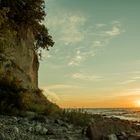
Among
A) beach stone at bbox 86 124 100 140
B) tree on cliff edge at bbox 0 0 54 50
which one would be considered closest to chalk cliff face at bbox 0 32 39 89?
tree on cliff edge at bbox 0 0 54 50

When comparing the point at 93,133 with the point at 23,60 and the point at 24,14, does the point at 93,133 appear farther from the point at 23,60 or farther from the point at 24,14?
the point at 23,60

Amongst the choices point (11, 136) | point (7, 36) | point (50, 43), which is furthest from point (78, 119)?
point (50, 43)

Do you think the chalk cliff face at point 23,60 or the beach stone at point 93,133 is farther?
the chalk cliff face at point 23,60

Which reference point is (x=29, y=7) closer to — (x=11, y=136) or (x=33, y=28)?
(x=33, y=28)

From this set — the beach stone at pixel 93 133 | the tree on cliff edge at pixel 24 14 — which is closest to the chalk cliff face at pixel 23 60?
the tree on cliff edge at pixel 24 14

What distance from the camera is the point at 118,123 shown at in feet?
42.0

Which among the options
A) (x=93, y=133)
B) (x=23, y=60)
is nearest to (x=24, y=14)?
(x=23, y=60)

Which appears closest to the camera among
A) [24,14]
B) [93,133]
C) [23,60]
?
[93,133]

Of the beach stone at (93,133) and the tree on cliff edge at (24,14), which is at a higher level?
the tree on cliff edge at (24,14)

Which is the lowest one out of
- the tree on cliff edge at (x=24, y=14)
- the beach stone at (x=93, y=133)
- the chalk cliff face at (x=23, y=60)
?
the beach stone at (x=93, y=133)

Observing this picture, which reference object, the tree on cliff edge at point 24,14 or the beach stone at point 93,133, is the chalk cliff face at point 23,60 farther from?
the beach stone at point 93,133

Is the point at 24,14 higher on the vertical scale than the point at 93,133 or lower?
higher

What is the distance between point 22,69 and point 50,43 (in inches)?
154

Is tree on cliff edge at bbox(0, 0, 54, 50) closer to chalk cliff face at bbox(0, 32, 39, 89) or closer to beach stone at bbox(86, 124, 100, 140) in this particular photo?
chalk cliff face at bbox(0, 32, 39, 89)
